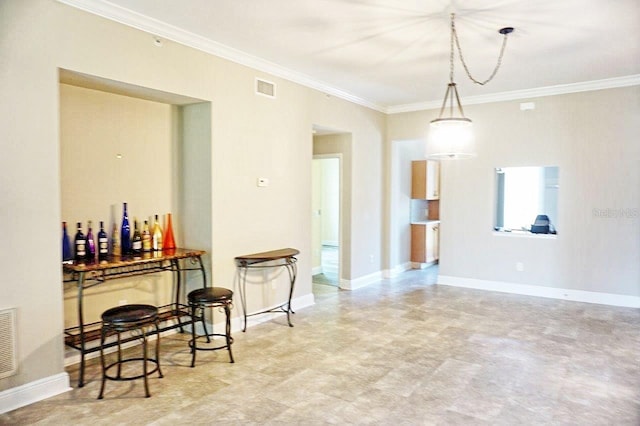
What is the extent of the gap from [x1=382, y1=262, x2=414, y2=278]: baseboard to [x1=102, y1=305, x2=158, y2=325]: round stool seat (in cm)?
470

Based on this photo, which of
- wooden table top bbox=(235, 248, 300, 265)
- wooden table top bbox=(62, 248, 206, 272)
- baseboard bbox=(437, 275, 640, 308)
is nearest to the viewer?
wooden table top bbox=(62, 248, 206, 272)

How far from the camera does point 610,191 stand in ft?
18.0

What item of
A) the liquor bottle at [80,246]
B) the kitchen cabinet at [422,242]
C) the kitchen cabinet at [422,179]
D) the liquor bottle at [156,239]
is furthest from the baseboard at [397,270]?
the liquor bottle at [80,246]

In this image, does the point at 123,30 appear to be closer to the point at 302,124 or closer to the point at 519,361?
the point at 302,124

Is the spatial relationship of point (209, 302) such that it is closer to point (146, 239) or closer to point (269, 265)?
point (146, 239)

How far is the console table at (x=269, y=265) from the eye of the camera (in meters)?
4.49

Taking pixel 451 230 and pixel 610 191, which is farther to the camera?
pixel 451 230

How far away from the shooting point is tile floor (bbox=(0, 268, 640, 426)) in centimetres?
279

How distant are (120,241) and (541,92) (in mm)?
5564

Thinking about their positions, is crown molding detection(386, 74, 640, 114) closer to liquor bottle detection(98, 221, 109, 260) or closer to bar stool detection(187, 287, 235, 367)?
bar stool detection(187, 287, 235, 367)

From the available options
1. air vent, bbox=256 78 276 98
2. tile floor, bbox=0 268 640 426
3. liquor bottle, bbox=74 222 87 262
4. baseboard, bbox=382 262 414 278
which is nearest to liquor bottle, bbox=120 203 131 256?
liquor bottle, bbox=74 222 87 262

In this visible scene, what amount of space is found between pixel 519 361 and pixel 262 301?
2665mm

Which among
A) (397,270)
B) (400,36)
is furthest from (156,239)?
(397,270)

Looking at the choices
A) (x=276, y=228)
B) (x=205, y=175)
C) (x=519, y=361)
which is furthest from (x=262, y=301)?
(x=519, y=361)
